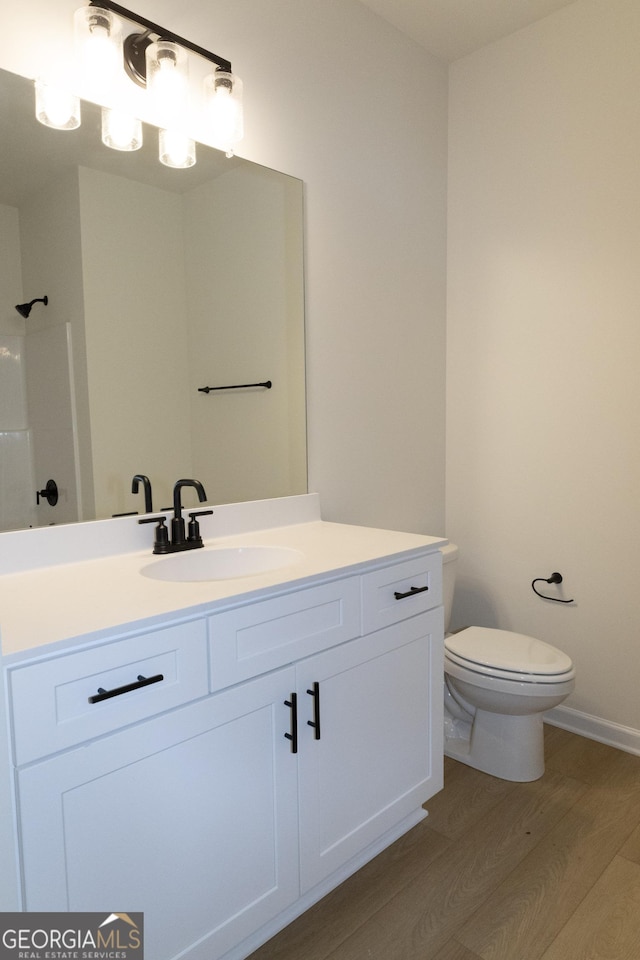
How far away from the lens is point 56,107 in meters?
1.38

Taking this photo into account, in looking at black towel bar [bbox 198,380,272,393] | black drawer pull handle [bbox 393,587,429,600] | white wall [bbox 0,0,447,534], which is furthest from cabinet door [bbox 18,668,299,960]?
white wall [bbox 0,0,447,534]

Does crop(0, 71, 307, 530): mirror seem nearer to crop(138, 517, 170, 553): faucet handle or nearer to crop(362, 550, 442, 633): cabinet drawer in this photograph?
crop(138, 517, 170, 553): faucet handle

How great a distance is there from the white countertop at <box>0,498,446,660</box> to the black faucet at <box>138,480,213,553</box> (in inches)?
1.4

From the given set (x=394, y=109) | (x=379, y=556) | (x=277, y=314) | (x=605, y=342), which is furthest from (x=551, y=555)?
(x=394, y=109)

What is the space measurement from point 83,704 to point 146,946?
18.8 inches

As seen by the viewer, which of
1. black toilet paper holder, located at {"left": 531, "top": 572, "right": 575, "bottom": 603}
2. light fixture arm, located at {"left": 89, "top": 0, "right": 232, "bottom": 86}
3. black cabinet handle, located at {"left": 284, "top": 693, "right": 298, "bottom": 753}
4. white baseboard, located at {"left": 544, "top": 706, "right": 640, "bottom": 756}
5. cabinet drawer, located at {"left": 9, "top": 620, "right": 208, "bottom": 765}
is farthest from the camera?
black toilet paper holder, located at {"left": 531, "top": 572, "right": 575, "bottom": 603}

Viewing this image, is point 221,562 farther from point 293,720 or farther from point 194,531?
point 293,720

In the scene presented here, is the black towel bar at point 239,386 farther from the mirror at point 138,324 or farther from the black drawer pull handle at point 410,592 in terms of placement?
the black drawer pull handle at point 410,592

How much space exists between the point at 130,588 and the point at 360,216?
1.54 m

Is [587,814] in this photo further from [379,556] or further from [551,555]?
[379,556]

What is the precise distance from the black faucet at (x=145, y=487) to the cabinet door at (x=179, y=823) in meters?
0.60

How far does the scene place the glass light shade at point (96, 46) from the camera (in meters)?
1.35

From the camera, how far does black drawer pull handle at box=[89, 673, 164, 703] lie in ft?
3.19

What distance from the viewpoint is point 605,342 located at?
6.95ft
